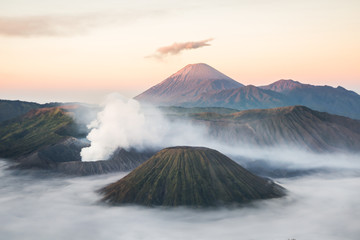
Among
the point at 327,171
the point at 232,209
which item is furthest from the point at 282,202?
the point at 327,171

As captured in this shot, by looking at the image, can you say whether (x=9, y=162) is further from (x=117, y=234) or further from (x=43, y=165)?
(x=117, y=234)

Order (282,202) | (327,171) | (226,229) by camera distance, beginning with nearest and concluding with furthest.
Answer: (226,229), (282,202), (327,171)

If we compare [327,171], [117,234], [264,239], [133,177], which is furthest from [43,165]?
[327,171]

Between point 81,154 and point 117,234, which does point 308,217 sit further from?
point 81,154

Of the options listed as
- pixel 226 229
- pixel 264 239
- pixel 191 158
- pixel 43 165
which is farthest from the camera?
pixel 43 165

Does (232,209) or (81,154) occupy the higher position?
(81,154)

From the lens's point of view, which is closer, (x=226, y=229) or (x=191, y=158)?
(x=226, y=229)
